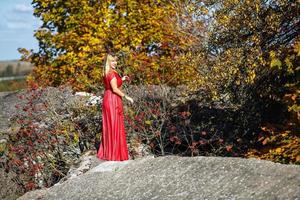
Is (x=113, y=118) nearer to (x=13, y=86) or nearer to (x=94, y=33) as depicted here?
(x=94, y=33)

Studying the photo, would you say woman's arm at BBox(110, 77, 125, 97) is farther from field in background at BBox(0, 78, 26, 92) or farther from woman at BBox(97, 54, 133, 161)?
field in background at BBox(0, 78, 26, 92)

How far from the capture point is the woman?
31.4 ft

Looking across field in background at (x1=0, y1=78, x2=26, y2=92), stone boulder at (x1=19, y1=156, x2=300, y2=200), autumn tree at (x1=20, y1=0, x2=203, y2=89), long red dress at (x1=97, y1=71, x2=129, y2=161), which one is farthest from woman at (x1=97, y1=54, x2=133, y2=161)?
field in background at (x1=0, y1=78, x2=26, y2=92)

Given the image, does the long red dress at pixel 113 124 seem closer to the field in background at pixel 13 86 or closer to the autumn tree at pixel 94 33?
the autumn tree at pixel 94 33

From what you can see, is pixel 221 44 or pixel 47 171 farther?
pixel 47 171

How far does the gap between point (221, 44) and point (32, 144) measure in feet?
12.3

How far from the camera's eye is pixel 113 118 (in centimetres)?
966

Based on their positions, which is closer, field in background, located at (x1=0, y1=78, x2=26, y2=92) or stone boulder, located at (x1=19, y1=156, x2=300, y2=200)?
stone boulder, located at (x1=19, y1=156, x2=300, y2=200)

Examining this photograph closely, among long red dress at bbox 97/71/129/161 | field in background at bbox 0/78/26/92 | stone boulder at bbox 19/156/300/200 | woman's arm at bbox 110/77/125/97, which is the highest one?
field in background at bbox 0/78/26/92

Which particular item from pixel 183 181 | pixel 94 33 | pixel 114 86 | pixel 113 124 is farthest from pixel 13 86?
pixel 183 181

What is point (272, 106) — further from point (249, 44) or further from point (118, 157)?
point (118, 157)

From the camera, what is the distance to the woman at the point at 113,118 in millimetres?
9570

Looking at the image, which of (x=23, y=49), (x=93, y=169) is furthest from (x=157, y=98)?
(x=23, y=49)

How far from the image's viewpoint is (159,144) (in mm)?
10602
